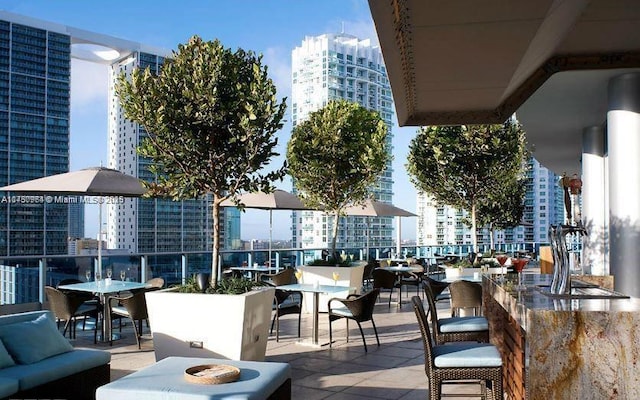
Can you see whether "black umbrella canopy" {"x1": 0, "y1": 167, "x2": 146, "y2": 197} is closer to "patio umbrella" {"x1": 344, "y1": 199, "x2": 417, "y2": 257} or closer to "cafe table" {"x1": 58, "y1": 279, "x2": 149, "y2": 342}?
"cafe table" {"x1": 58, "y1": 279, "x2": 149, "y2": 342}

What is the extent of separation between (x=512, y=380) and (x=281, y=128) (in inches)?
135

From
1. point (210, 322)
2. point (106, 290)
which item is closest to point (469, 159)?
point (106, 290)

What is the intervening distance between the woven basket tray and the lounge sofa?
3.90 feet

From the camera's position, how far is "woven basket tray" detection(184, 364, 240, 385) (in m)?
3.36

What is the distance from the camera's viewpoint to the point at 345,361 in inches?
244

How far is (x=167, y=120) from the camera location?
5902 millimetres

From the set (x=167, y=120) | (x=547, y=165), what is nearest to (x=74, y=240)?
(x=167, y=120)

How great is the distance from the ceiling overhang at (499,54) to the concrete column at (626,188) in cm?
46

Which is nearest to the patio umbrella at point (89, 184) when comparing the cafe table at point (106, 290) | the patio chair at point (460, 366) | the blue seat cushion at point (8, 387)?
the cafe table at point (106, 290)

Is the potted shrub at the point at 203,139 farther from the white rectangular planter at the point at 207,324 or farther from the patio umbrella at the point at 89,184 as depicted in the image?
the patio umbrella at the point at 89,184

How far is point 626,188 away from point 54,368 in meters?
6.09

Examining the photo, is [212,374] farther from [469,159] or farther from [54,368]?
[469,159]

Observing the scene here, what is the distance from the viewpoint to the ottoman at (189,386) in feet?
10.5

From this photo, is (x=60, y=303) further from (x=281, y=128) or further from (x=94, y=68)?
(x=94, y=68)
